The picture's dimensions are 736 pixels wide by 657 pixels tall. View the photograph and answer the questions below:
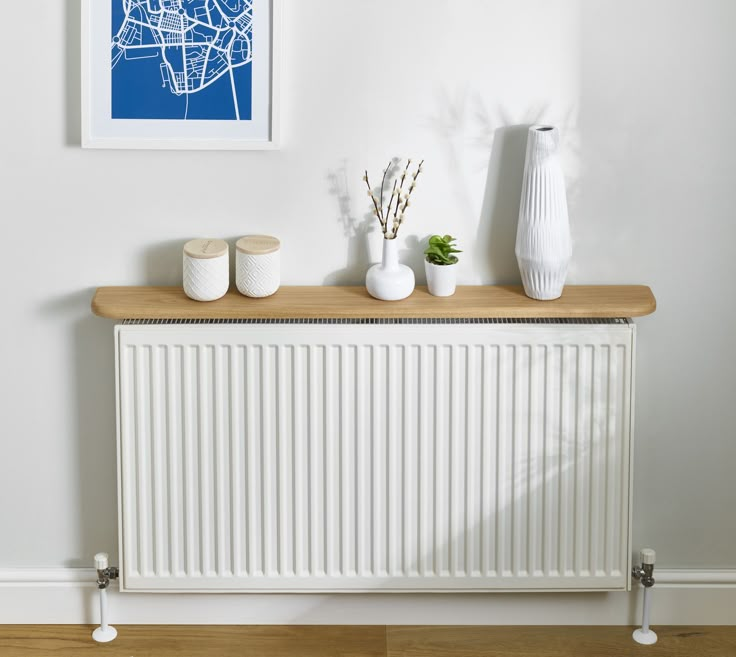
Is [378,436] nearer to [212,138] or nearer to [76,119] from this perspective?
[212,138]

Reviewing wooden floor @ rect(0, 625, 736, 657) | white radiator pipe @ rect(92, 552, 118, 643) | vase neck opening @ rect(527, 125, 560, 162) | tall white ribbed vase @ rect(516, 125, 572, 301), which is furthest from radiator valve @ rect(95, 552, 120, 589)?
vase neck opening @ rect(527, 125, 560, 162)

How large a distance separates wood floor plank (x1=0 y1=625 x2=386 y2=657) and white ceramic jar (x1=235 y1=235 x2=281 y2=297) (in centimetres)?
78

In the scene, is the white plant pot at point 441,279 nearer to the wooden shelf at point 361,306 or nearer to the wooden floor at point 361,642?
the wooden shelf at point 361,306

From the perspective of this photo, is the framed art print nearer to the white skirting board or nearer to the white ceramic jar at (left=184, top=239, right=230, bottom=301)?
Result: the white ceramic jar at (left=184, top=239, right=230, bottom=301)

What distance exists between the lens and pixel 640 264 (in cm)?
223

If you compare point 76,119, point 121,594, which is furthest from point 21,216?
point 121,594

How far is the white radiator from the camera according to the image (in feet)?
7.11

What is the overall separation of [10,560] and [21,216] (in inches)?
30.5

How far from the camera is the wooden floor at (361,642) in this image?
2328 millimetres

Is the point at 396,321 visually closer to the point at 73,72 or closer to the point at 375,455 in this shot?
the point at 375,455

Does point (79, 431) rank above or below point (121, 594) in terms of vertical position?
above

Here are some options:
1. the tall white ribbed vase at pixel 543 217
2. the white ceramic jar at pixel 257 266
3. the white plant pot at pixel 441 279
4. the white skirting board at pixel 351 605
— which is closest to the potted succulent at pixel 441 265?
the white plant pot at pixel 441 279

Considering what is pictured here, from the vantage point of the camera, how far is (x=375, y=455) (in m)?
2.23

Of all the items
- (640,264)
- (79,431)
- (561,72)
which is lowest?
(79,431)
